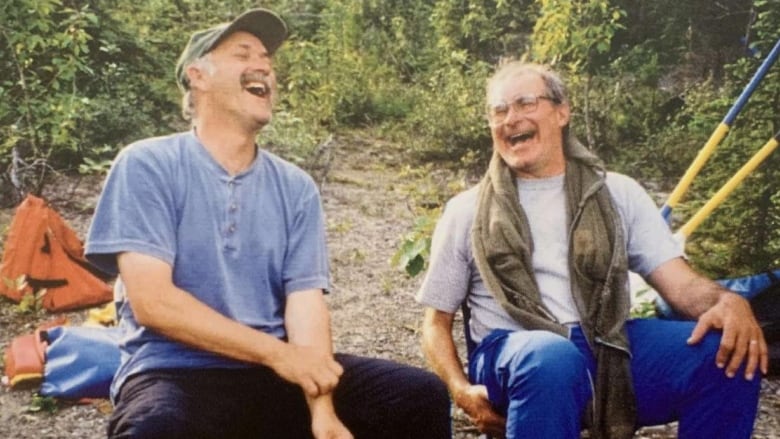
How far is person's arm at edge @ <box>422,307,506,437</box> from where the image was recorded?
1705 millimetres

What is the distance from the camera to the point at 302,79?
19.3 feet

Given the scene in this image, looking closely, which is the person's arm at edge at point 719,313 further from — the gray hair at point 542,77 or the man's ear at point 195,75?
the man's ear at point 195,75

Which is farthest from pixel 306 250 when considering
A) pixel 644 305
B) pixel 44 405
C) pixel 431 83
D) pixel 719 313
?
pixel 431 83

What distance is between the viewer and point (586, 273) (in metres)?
1.87

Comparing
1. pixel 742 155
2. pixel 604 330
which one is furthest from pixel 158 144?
pixel 742 155

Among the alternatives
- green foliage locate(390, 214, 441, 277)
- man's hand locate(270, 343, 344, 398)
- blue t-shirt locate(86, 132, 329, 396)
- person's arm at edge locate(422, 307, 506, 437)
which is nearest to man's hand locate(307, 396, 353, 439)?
man's hand locate(270, 343, 344, 398)

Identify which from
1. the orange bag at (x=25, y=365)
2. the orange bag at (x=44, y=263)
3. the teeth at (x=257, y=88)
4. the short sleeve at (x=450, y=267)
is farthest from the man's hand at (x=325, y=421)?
the orange bag at (x=44, y=263)

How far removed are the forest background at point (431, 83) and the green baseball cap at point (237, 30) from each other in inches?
58.8

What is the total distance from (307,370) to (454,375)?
0.40 meters

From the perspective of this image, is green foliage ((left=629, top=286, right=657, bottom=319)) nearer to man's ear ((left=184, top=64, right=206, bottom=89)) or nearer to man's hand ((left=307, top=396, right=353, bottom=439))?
man's hand ((left=307, top=396, right=353, bottom=439))

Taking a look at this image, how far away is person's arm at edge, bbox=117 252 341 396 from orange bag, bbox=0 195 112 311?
189 cm

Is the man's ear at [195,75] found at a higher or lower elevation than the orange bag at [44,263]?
higher

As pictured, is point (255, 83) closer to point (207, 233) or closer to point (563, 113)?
point (207, 233)

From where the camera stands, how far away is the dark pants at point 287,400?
1.48 m
